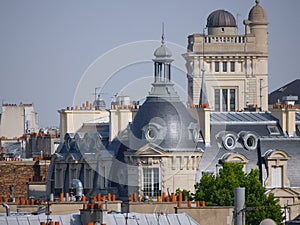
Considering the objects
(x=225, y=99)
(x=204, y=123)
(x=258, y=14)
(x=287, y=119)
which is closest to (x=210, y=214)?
(x=204, y=123)

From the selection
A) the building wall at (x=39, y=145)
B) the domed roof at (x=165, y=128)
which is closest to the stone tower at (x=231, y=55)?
the building wall at (x=39, y=145)

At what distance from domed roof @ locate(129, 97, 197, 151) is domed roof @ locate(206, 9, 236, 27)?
71464 mm

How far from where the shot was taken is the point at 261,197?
8338cm

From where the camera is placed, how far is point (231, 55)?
536ft

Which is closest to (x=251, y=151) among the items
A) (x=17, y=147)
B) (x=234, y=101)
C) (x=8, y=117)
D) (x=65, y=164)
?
(x=65, y=164)

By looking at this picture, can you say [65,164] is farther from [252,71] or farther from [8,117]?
[252,71]

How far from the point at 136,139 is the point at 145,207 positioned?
95.4ft

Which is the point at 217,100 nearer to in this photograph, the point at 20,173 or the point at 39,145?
the point at 39,145

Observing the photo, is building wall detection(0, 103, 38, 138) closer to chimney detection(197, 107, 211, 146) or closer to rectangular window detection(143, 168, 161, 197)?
chimney detection(197, 107, 211, 146)

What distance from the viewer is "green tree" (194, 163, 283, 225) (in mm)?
80625

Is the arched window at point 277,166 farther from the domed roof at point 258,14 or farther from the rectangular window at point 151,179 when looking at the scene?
the domed roof at point 258,14

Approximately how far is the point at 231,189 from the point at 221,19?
81288mm

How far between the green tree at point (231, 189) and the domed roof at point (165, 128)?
3.80 metres

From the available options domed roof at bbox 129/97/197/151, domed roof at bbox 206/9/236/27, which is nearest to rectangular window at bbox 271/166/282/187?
domed roof at bbox 129/97/197/151
